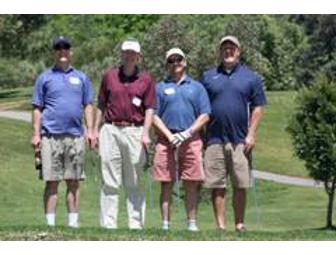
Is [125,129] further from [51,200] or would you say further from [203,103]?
[51,200]

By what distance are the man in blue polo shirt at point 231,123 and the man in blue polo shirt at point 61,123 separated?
1228 millimetres

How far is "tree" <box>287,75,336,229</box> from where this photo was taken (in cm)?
2719

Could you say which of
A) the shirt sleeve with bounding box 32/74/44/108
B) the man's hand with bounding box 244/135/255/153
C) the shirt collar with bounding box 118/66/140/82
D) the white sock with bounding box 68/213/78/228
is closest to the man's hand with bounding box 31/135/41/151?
the shirt sleeve with bounding box 32/74/44/108

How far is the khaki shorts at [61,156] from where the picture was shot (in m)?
11.4

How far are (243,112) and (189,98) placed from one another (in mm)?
571

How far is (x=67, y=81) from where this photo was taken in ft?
37.2

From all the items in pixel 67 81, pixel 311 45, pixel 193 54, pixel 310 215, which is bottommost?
pixel 310 215

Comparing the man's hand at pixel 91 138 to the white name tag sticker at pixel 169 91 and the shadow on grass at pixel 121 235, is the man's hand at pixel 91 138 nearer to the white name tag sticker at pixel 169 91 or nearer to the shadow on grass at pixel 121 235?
the white name tag sticker at pixel 169 91

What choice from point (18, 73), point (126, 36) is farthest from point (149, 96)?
point (18, 73)

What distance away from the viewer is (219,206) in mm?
11516

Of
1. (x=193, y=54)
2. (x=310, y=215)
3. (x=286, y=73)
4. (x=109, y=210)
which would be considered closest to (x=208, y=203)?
(x=310, y=215)

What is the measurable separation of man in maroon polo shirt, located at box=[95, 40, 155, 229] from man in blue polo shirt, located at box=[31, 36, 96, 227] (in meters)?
0.21

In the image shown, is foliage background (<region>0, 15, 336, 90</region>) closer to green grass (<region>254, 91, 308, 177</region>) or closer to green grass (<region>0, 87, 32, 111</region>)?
green grass (<region>254, 91, 308, 177</region>)

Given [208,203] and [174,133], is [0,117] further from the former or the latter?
[174,133]
